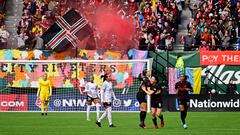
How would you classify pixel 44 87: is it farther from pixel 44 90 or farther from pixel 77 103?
pixel 77 103

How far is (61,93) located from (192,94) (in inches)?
274

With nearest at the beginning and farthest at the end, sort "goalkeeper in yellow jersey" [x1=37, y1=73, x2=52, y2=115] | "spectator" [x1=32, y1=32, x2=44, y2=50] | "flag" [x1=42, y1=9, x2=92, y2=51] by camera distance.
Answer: "goalkeeper in yellow jersey" [x1=37, y1=73, x2=52, y2=115] → "flag" [x1=42, y1=9, x2=92, y2=51] → "spectator" [x1=32, y1=32, x2=44, y2=50]

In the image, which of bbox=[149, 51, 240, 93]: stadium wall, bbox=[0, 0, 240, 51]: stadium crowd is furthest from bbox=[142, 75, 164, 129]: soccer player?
bbox=[0, 0, 240, 51]: stadium crowd

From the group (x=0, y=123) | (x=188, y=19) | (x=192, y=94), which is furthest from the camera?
(x=188, y=19)

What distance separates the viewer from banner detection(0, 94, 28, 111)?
134 feet

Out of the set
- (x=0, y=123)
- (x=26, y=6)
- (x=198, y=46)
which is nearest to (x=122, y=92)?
(x=198, y=46)

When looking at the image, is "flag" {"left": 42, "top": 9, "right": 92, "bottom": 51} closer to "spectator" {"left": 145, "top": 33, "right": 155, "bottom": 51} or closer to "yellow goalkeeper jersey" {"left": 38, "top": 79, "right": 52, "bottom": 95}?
"spectator" {"left": 145, "top": 33, "right": 155, "bottom": 51}

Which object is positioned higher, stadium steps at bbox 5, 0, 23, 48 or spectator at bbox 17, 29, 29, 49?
stadium steps at bbox 5, 0, 23, 48

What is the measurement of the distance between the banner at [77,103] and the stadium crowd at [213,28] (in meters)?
4.14

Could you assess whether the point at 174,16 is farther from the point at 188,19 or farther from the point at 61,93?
the point at 61,93

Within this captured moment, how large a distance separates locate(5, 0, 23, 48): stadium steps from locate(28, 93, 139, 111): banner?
4641 millimetres

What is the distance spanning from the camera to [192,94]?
40.2 meters

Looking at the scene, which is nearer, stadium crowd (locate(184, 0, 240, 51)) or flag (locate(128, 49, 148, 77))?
stadium crowd (locate(184, 0, 240, 51))

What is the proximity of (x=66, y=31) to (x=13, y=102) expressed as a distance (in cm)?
470
